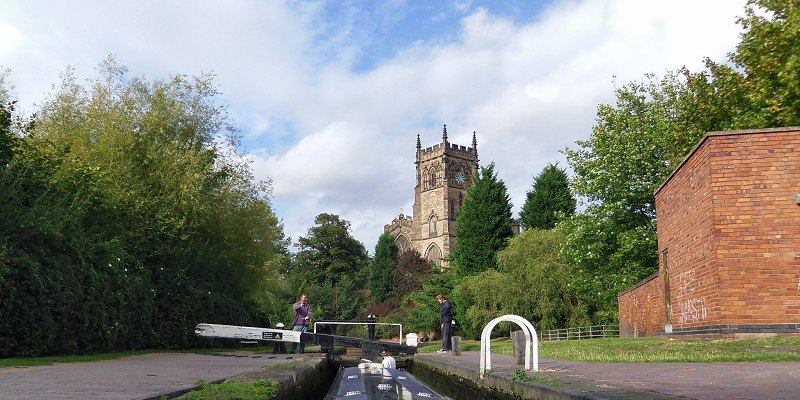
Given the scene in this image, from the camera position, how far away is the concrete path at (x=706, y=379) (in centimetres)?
500

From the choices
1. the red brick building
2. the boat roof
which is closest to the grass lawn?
the red brick building

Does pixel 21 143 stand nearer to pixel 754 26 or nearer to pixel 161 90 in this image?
pixel 161 90

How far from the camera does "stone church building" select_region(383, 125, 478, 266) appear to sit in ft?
345

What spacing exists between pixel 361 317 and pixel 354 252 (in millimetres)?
13317

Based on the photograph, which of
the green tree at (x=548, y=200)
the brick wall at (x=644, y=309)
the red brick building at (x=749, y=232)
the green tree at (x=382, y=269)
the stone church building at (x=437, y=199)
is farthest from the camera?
the stone church building at (x=437, y=199)

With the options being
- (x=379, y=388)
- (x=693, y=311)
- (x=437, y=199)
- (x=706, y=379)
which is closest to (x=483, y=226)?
(x=693, y=311)

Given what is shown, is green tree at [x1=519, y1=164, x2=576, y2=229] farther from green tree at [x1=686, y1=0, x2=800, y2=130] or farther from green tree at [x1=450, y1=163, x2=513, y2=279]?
green tree at [x1=686, y1=0, x2=800, y2=130]

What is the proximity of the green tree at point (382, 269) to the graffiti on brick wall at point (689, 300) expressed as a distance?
244 feet

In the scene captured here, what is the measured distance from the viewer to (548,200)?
166ft

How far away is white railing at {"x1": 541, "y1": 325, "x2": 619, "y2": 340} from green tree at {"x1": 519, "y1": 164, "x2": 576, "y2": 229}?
49.6 feet

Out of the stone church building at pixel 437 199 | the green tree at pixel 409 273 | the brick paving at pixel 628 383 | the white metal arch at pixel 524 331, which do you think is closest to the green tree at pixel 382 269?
the green tree at pixel 409 273

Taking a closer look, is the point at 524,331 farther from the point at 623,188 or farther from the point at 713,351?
the point at 623,188

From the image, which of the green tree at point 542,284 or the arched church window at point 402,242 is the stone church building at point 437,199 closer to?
the arched church window at point 402,242

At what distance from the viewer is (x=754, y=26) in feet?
62.3
